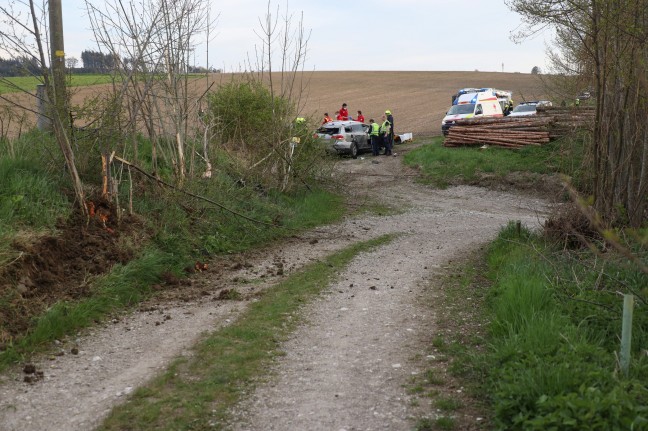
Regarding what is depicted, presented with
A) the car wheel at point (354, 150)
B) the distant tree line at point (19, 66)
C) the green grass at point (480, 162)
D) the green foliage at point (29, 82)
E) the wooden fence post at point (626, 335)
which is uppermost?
the distant tree line at point (19, 66)

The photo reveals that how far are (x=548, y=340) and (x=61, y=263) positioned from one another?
617 centimetres

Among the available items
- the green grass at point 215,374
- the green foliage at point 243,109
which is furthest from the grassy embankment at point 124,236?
the green foliage at point 243,109

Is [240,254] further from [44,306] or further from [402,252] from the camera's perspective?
[44,306]

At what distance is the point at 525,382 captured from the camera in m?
5.63

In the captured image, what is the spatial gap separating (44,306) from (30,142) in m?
4.81

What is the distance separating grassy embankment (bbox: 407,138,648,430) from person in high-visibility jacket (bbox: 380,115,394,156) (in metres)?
19.8

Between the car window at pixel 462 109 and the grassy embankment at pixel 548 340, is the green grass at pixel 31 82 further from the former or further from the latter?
the car window at pixel 462 109

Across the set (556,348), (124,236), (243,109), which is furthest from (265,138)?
(556,348)

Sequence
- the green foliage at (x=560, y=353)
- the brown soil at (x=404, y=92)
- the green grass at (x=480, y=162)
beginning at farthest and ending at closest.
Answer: the brown soil at (x=404, y=92)
the green grass at (x=480, y=162)
the green foliage at (x=560, y=353)

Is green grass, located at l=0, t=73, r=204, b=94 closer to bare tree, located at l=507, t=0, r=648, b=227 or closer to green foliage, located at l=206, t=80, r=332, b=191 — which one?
green foliage, located at l=206, t=80, r=332, b=191

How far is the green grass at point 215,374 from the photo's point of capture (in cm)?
577

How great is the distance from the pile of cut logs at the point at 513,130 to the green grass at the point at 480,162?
0.48 meters

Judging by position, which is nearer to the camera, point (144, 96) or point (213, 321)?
point (213, 321)

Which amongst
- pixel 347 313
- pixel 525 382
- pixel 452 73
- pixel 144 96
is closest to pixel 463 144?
pixel 144 96
